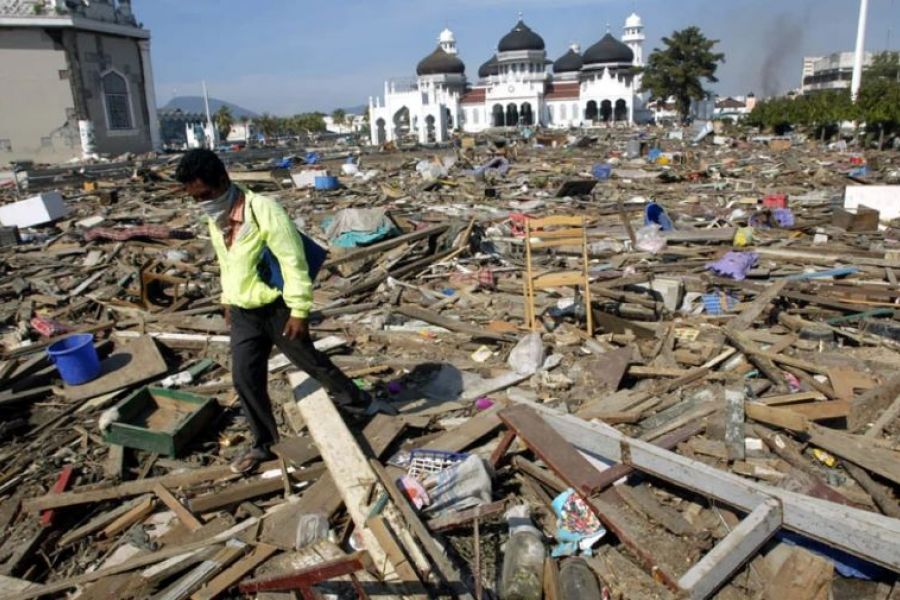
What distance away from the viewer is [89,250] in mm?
10484

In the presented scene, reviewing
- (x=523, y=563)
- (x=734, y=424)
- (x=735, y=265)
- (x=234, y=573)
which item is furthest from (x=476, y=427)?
(x=735, y=265)

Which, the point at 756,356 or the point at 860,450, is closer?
the point at 860,450

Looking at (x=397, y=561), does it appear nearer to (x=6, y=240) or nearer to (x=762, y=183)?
(x=6, y=240)

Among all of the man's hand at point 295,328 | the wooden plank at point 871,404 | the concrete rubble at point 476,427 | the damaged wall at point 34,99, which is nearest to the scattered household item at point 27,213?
the concrete rubble at point 476,427

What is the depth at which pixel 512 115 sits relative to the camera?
70.1 m

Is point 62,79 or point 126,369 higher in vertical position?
point 62,79

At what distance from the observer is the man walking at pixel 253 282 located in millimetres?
3477

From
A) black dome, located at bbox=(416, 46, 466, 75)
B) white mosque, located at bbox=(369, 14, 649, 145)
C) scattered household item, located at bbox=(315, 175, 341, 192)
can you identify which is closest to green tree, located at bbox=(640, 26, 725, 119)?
white mosque, located at bbox=(369, 14, 649, 145)

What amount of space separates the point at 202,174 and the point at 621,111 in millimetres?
70775

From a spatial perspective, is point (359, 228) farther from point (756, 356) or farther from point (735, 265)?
point (756, 356)

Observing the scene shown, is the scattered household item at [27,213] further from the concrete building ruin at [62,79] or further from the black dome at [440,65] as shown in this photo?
the black dome at [440,65]

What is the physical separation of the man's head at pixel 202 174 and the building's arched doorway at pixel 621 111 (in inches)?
2744

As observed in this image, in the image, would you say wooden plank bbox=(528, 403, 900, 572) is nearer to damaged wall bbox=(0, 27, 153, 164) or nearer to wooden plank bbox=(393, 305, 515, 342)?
wooden plank bbox=(393, 305, 515, 342)

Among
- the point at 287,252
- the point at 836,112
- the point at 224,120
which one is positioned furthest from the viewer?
the point at 224,120
